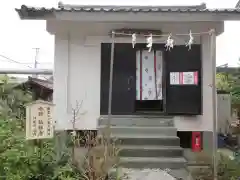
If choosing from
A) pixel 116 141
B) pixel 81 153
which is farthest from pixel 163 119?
→ pixel 81 153

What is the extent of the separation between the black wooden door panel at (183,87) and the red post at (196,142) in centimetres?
57

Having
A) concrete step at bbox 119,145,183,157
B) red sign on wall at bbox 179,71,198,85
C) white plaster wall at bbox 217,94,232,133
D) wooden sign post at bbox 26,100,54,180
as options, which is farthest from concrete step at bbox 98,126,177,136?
white plaster wall at bbox 217,94,232,133

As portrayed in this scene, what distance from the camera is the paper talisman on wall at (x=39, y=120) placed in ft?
20.5

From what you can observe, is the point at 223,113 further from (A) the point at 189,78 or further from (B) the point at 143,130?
(B) the point at 143,130

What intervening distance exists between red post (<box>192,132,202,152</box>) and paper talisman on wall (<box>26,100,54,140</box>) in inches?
152

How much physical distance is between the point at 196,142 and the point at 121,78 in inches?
101

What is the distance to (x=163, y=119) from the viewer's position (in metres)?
8.55

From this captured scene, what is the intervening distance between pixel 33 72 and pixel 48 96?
4.49 m

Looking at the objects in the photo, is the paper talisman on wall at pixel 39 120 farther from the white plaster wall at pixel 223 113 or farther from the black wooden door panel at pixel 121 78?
the white plaster wall at pixel 223 113

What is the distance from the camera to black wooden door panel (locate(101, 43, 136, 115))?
8609 mm

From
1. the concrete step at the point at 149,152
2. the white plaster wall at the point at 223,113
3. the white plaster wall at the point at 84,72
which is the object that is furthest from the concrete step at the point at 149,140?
the white plaster wall at the point at 223,113

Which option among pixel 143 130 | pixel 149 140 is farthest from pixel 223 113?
pixel 149 140

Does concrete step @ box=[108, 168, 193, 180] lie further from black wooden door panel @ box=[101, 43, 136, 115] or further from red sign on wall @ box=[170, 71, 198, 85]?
red sign on wall @ box=[170, 71, 198, 85]

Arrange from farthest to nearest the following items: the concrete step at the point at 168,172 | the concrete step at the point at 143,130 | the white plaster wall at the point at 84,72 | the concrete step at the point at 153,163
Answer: the white plaster wall at the point at 84,72, the concrete step at the point at 143,130, the concrete step at the point at 153,163, the concrete step at the point at 168,172
